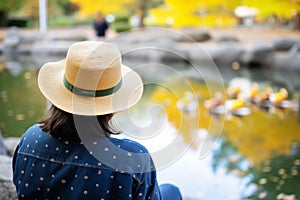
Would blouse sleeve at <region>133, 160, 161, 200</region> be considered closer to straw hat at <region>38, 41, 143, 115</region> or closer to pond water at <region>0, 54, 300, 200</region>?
pond water at <region>0, 54, 300, 200</region>

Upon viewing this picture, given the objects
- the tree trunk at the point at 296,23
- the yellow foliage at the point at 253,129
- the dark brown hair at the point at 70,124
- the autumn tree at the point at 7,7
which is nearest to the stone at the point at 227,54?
the yellow foliage at the point at 253,129

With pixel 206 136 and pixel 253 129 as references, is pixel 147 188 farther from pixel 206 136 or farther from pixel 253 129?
pixel 253 129

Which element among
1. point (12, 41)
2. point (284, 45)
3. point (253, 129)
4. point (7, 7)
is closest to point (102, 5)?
point (7, 7)

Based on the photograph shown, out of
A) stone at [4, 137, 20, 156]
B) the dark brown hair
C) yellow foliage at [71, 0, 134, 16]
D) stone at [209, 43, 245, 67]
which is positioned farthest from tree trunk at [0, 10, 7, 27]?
the dark brown hair

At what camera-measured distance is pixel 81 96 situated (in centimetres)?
129

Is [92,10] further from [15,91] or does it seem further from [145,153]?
[145,153]

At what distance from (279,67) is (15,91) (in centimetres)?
469

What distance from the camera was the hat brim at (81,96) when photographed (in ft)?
4.14

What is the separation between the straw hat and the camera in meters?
1.26

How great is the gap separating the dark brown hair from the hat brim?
2cm

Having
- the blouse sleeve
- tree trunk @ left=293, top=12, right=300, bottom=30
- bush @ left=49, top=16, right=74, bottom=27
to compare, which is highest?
the blouse sleeve

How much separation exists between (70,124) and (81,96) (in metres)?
0.08

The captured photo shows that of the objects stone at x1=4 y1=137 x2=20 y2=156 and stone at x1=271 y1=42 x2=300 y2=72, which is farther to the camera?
stone at x1=271 y1=42 x2=300 y2=72

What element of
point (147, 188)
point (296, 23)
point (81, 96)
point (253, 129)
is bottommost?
point (296, 23)
